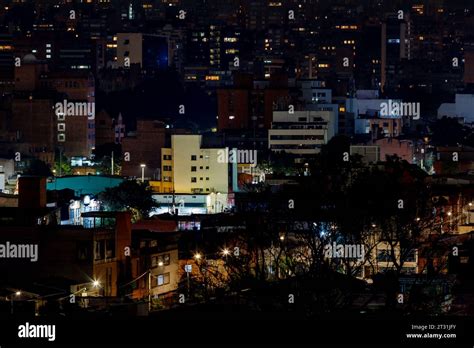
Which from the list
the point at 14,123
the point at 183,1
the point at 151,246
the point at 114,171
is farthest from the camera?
the point at 183,1

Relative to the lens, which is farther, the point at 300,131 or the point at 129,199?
the point at 300,131

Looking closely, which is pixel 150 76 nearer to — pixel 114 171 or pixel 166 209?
pixel 114 171

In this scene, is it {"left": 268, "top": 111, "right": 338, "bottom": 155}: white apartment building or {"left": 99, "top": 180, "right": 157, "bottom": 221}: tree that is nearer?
{"left": 99, "top": 180, "right": 157, "bottom": 221}: tree

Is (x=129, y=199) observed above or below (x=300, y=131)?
below

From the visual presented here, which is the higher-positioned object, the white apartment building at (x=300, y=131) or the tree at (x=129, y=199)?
the white apartment building at (x=300, y=131)

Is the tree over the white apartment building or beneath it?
beneath

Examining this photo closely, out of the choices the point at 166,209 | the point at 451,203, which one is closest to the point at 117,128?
the point at 166,209

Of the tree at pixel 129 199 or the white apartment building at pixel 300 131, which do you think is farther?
the white apartment building at pixel 300 131

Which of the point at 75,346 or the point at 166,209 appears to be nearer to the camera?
the point at 75,346
